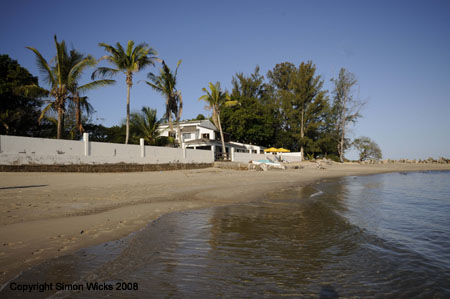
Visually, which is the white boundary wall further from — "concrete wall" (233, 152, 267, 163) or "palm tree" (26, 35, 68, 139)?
"concrete wall" (233, 152, 267, 163)

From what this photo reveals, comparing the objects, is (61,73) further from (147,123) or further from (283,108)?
(283,108)

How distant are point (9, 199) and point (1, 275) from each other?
478 cm

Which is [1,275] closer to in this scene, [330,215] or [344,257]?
[344,257]

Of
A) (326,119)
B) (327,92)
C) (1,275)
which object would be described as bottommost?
(1,275)

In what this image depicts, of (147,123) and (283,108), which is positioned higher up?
(283,108)

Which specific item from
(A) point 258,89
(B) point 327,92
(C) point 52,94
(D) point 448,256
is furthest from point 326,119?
(D) point 448,256

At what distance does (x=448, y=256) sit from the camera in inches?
137

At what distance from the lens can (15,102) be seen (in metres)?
22.9

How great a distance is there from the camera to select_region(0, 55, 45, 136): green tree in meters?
21.5

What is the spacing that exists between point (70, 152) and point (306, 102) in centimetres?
4273

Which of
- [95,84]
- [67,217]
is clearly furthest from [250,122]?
[67,217]

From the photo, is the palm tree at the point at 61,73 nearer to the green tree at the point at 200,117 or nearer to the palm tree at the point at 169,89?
the palm tree at the point at 169,89

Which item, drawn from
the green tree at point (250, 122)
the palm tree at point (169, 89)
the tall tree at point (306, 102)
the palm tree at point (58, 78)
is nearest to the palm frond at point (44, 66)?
the palm tree at point (58, 78)

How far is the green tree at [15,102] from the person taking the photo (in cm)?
2145
